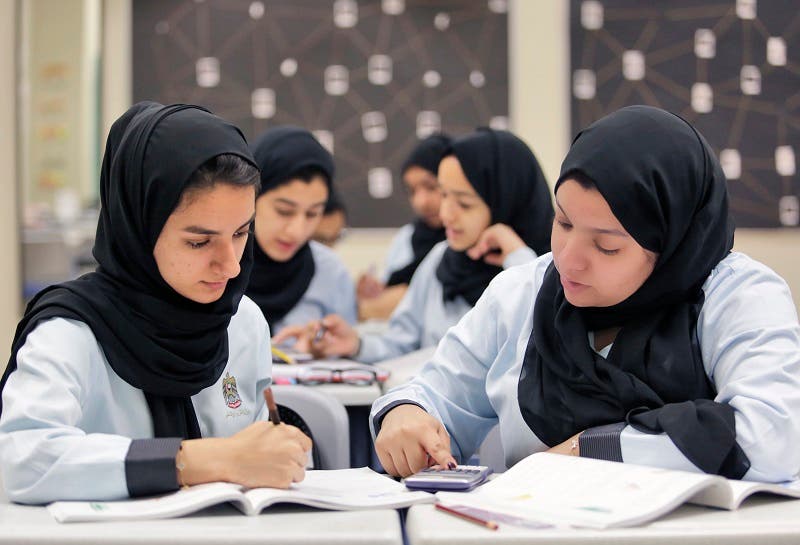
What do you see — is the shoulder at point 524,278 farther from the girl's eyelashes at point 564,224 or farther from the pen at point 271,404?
the pen at point 271,404

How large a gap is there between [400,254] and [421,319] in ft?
4.85

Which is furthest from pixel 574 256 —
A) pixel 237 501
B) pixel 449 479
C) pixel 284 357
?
pixel 284 357

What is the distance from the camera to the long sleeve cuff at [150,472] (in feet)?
3.78

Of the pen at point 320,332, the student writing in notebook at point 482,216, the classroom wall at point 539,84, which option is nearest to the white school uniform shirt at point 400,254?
the classroom wall at point 539,84

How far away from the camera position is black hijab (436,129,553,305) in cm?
302

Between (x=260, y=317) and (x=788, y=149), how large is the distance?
13.4 feet

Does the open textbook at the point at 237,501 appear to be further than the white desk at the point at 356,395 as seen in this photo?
No

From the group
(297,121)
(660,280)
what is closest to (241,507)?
(660,280)

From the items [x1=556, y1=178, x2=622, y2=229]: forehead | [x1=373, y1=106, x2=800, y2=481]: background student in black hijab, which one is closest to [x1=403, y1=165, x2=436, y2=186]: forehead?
[x1=373, y1=106, x2=800, y2=481]: background student in black hijab

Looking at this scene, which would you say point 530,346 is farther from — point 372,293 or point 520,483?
point 372,293

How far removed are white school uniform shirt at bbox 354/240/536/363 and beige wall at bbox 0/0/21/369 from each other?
1724 mm

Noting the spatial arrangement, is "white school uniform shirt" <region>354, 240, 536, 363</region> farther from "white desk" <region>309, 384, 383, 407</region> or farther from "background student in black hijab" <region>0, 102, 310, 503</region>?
"background student in black hijab" <region>0, 102, 310, 503</region>

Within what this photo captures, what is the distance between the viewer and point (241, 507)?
111 centimetres

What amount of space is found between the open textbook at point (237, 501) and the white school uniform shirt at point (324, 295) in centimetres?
206
